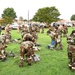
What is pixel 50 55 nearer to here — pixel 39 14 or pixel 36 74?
pixel 36 74

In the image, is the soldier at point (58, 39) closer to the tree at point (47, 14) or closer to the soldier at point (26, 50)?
the soldier at point (26, 50)

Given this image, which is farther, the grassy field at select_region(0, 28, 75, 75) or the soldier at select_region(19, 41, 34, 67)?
the soldier at select_region(19, 41, 34, 67)

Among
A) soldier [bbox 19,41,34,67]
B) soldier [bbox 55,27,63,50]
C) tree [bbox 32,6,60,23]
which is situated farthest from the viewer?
tree [bbox 32,6,60,23]

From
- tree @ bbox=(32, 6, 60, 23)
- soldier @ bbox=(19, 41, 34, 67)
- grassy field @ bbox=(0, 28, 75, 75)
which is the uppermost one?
tree @ bbox=(32, 6, 60, 23)

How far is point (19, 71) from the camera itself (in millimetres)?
9227

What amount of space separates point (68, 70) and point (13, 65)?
8.46 feet

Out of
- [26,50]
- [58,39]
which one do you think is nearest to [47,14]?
[58,39]

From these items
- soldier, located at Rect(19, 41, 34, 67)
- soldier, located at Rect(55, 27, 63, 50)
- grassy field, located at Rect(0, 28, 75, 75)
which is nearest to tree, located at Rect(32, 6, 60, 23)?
soldier, located at Rect(55, 27, 63, 50)

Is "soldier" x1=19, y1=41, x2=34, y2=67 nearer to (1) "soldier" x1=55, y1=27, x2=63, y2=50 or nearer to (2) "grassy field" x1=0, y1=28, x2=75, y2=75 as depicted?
(2) "grassy field" x1=0, y1=28, x2=75, y2=75

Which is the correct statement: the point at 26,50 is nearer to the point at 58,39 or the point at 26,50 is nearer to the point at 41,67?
the point at 41,67

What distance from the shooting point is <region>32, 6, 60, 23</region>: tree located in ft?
185

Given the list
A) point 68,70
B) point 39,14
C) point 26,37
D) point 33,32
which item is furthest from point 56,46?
point 39,14

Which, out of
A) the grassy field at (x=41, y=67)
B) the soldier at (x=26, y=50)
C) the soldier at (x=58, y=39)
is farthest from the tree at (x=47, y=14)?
the soldier at (x=26, y=50)

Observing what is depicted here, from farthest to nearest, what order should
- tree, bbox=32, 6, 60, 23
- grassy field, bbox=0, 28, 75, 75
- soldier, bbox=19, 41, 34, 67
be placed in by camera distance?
tree, bbox=32, 6, 60, 23
soldier, bbox=19, 41, 34, 67
grassy field, bbox=0, 28, 75, 75
